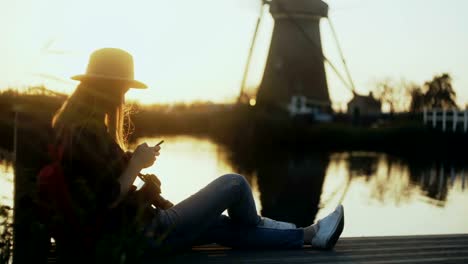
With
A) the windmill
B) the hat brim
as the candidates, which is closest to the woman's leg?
the hat brim

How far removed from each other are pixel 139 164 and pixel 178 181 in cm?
940

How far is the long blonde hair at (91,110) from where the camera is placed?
204 centimetres

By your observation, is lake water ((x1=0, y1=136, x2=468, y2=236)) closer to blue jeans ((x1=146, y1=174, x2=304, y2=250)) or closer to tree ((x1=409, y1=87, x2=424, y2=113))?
blue jeans ((x1=146, y1=174, x2=304, y2=250))

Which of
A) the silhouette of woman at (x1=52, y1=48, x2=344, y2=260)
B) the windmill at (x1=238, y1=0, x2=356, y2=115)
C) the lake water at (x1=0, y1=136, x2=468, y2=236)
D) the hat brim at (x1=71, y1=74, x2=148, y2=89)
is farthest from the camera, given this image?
the windmill at (x1=238, y1=0, x2=356, y2=115)

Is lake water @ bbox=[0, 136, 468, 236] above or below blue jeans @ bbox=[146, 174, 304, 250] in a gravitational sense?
below

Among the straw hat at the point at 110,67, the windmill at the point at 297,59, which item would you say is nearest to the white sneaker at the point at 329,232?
the straw hat at the point at 110,67

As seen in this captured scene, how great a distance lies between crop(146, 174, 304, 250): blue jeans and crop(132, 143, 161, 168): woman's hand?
0.28m

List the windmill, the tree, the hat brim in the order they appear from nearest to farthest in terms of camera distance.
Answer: the hat brim
the windmill
the tree

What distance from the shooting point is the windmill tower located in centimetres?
2338

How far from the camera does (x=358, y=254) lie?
9.45 feet

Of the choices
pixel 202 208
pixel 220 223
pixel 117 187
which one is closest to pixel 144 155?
pixel 117 187

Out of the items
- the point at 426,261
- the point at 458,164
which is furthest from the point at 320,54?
the point at 426,261

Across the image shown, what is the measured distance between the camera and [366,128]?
69.6 feet

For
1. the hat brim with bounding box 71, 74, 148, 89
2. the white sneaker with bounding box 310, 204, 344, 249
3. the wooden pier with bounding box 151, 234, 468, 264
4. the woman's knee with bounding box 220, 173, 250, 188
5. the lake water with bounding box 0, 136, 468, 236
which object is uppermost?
the hat brim with bounding box 71, 74, 148, 89
